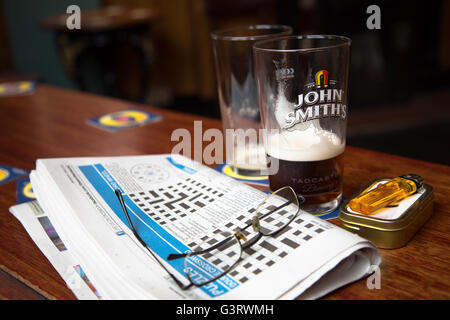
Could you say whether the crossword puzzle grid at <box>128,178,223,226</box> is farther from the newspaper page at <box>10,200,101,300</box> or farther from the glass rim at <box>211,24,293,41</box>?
the glass rim at <box>211,24,293,41</box>

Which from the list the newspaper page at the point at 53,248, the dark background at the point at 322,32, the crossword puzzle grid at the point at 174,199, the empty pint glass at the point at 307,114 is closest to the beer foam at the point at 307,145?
the empty pint glass at the point at 307,114

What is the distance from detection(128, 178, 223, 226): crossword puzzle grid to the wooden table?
0.13m

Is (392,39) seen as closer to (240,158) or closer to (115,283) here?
(240,158)

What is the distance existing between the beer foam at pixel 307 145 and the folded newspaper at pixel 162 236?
0.07 metres

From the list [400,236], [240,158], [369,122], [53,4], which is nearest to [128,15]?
[53,4]

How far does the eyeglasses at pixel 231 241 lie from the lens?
439mm

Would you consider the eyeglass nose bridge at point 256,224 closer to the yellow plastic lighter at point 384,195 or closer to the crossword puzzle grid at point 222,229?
the crossword puzzle grid at point 222,229

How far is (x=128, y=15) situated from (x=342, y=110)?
98.6 inches

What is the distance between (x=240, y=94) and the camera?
2.29 feet

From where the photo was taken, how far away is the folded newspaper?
42 cm

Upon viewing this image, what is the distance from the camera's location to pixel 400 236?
0.48m

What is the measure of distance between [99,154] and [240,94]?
29 centimetres

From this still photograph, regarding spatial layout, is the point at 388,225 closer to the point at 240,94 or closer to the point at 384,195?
the point at 384,195
